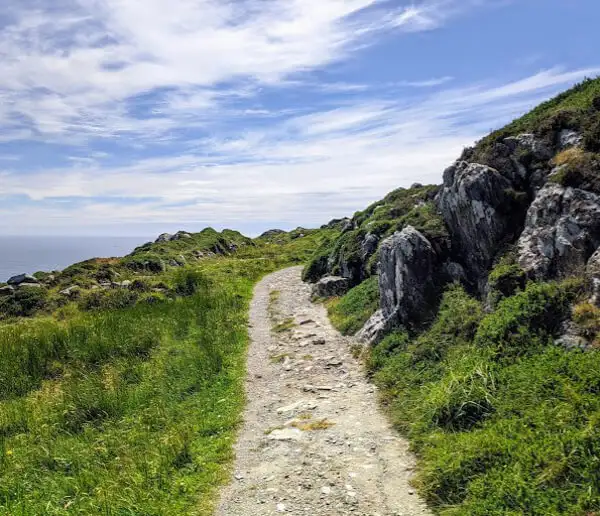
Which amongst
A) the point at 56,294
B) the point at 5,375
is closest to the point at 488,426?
the point at 5,375

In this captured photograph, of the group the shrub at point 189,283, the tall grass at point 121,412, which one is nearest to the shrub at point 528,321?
the tall grass at point 121,412

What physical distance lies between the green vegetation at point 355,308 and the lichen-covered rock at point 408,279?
2.14 m

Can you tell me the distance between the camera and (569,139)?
1555 cm

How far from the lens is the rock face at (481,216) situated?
51.1 feet

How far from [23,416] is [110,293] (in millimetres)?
23158

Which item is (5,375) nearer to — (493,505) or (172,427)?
(172,427)

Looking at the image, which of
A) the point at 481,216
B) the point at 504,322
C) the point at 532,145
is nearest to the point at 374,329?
the point at 481,216

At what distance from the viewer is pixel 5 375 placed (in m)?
17.8

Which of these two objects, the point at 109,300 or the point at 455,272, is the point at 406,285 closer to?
the point at 455,272

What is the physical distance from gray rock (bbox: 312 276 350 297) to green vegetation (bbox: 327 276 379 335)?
2.43 meters

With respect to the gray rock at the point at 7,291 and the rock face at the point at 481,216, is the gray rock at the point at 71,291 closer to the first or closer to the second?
the gray rock at the point at 7,291

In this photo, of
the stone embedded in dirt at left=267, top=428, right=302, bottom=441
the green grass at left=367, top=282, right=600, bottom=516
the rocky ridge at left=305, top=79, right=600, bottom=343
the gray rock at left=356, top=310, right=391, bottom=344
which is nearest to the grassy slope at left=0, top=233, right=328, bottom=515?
the stone embedded in dirt at left=267, top=428, right=302, bottom=441

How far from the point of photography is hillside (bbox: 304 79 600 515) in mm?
7547

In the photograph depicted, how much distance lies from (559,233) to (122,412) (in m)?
13.9
